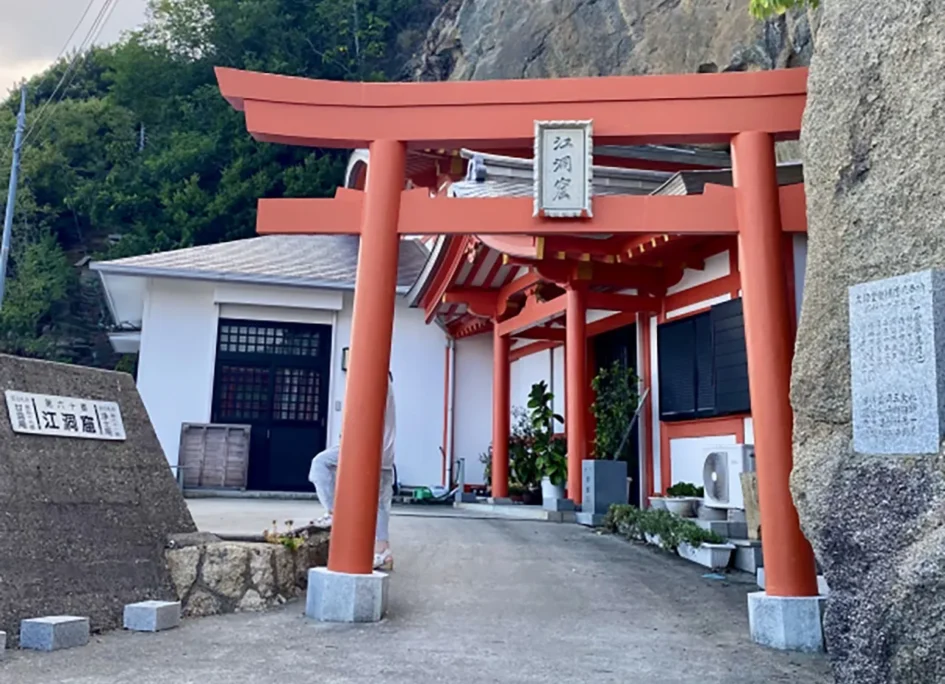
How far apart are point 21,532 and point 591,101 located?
4.13 meters

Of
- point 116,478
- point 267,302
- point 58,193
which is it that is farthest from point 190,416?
point 58,193

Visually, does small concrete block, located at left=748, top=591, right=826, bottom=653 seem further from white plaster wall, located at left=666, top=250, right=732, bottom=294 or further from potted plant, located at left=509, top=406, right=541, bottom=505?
potted plant, located at left=509, top=406, right=541, bottom=505

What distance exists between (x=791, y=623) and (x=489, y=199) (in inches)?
118

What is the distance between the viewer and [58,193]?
24.2m

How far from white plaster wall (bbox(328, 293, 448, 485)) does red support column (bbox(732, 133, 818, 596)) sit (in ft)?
32.8

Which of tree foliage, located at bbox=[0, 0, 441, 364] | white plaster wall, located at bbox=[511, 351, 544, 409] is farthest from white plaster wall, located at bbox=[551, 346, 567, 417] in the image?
tree foliage, located at bbox=[0, 0, 441, 364]

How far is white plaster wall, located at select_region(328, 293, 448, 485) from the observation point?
1406 cm

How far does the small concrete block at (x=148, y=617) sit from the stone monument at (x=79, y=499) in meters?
0.08

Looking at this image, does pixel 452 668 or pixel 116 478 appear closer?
pixel 452 668

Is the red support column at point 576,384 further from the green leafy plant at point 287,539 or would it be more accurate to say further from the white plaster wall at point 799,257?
the green leafy plant at point 287,539

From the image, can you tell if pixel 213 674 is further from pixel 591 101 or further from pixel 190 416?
pixel 190 416

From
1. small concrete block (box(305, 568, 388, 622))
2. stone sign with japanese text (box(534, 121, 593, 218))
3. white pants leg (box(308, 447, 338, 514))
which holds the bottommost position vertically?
small concrete block (box(305, 568, 388, 622))

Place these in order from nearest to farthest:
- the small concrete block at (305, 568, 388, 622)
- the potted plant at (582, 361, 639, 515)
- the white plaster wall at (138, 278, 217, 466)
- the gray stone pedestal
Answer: the small concrete block at (305, 568, 388, 622) < the gray stone pedestal < the potted plant at (582, 361, 639, 515) < the white plaster wall at (138, 278, 217, 466)

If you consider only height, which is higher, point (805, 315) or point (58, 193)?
point (58, 193)
